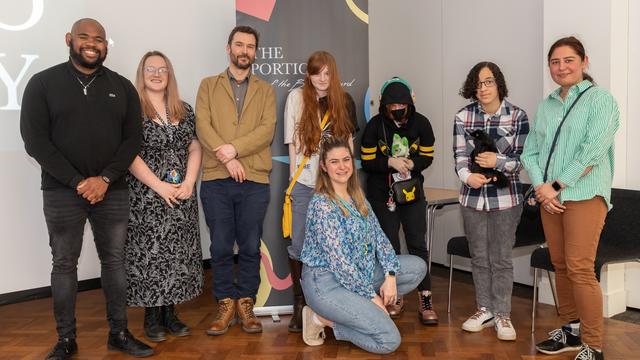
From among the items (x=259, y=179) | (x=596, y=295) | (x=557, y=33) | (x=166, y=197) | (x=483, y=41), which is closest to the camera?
(x=596, y=295)

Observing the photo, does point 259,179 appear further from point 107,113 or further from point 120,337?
point 120,337

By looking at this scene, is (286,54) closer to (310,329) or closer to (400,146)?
(400,146)

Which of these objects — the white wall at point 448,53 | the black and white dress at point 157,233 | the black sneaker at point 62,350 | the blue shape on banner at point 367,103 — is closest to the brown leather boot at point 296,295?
the black and white dress at point 157,233

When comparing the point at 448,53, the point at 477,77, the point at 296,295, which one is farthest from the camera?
the point at 448,53

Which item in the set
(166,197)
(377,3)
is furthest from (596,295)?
(377,3)

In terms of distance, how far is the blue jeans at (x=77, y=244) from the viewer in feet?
9.19

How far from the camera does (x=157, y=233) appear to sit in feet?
10.3

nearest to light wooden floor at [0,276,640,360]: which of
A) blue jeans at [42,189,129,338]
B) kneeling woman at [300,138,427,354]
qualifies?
kneeling woman at [300,138,427,354]

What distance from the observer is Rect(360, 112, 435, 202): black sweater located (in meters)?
3.46

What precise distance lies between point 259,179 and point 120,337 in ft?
3.83

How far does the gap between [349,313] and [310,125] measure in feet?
3.64

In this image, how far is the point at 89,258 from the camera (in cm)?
465

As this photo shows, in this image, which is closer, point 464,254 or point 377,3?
point 464,254

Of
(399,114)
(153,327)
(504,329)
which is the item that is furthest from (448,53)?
(153,327)
